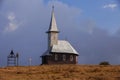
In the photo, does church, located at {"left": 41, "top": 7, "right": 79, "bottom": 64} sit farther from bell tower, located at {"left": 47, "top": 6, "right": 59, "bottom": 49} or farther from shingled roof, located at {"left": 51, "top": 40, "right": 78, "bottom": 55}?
bell tower, located at {"left": 47, "top": 6, "right": 59, "bottom": 49}

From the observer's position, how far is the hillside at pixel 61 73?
37344 mm

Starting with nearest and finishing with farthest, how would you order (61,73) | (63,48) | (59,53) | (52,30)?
(61,73), (63,48), (59,53), (52,30)

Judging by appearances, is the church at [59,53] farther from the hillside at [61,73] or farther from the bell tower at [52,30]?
the hillside at [61,73]

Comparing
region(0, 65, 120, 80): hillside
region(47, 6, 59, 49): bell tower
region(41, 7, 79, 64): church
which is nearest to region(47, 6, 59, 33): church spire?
region(47, 6, 59, 49): bell tower

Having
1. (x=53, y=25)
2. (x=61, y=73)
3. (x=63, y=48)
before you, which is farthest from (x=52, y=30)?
(x=61, y=73)

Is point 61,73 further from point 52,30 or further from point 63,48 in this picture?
point 52,30

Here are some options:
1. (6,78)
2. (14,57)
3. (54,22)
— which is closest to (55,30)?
(54,22)

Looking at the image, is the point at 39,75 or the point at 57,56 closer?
the point at 39,75

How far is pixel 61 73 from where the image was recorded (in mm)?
40156

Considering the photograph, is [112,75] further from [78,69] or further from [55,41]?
[55,41]

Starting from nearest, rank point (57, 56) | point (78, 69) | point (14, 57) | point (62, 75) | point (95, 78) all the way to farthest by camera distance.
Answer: point (95, 78), point (62, 75), point (78, 69), point (14, 57), point (57, 56)

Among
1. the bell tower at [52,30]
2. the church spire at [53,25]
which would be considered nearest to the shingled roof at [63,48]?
the bell tower at [52,30]

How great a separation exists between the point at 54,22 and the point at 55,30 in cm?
155

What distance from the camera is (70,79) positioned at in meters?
36.5
